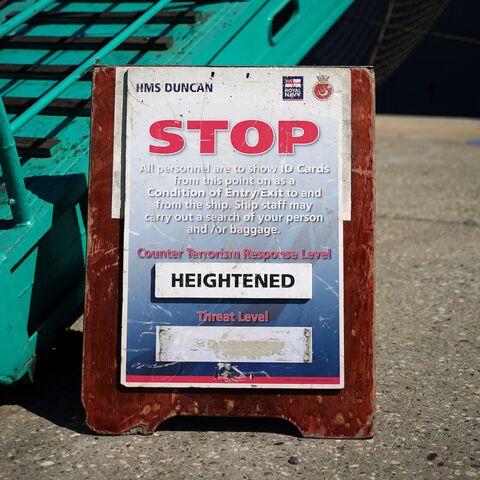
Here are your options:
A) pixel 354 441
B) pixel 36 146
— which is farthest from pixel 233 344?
pixel 36 146

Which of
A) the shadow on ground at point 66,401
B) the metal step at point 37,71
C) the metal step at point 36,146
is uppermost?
the metal step at point 37,71

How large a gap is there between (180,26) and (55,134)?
1.15 m

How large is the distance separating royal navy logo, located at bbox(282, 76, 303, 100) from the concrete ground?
130cm

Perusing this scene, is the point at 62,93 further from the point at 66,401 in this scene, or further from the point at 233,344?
the point at 233,344

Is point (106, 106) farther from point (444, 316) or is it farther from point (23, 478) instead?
point (444, 316)

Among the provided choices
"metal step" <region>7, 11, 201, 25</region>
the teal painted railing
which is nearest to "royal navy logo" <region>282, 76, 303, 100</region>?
the teal painted railing

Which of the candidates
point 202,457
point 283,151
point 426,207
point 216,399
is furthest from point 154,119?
point 426,207

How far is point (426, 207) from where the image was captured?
7086 mm

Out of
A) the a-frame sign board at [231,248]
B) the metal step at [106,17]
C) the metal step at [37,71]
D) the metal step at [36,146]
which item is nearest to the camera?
the a-frame sign board at [231,248]

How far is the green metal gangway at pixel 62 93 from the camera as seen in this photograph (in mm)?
3121

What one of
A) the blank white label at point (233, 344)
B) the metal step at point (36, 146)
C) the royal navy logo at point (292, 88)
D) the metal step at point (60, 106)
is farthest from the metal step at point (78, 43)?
the blank white label at point (233, 344)

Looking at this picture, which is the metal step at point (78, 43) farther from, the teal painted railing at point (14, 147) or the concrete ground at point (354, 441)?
the concrete ground at point (354, 441)

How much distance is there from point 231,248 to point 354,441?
875 millimetres

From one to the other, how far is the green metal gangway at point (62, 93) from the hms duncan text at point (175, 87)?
374 mm
